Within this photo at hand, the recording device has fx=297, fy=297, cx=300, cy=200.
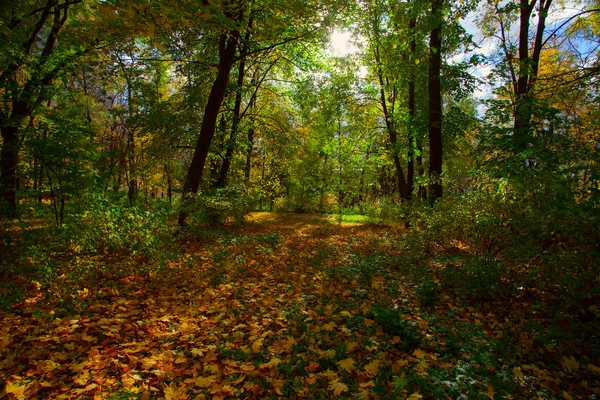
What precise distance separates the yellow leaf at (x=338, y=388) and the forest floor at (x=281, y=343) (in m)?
0.01

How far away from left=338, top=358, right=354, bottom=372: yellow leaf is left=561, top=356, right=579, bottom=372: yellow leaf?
1979 mm

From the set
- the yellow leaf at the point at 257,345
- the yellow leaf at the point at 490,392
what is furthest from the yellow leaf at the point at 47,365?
the yellow leaf at the point at 490,392

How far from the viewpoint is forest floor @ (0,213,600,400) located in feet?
7.98

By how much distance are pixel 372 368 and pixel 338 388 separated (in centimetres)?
43

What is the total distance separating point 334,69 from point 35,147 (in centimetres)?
1203

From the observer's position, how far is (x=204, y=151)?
8508 millimetres

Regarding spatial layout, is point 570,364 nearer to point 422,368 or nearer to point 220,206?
point 422,368

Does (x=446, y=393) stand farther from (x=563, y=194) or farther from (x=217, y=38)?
(x=217, y=38)

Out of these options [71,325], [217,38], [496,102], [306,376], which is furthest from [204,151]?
[496,102]

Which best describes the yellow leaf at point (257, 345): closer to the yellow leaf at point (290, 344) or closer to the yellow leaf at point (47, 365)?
the yellow leaf at point (290, 344)

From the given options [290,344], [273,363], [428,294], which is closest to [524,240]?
[428,294]

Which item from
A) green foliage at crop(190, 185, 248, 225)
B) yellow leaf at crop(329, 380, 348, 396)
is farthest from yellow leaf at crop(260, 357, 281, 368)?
green foliage at crop(190, 185, 248, 225)

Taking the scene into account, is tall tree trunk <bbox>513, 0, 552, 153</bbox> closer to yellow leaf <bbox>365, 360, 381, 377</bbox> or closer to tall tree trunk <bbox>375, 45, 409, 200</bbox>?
tall tree trunk <bbox>375, 45, 409, 200</bbox>

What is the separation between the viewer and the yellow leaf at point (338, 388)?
7.80 feet
